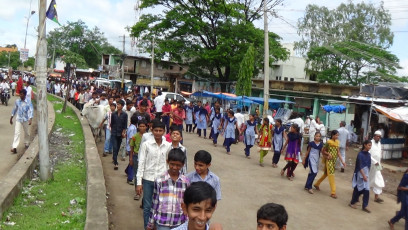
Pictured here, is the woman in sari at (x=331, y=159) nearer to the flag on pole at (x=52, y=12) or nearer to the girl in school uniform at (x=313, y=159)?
the girl in school uniform at (x=313, y=159)

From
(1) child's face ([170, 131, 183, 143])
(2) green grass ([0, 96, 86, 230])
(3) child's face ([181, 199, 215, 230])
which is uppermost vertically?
(1) child's face ([170, 131, 183, 143])

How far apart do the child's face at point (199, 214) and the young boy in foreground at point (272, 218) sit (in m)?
0.37

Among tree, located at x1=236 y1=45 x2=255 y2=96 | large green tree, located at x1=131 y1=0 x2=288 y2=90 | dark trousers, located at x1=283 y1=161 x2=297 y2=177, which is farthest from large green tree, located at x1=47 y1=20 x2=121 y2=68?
dark trousers, located at x1=283 y1=161 x2=297 y2=177

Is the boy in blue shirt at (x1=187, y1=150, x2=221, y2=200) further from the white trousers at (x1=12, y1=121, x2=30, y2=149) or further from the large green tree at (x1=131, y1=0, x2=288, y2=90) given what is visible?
the large green tree at (x1=131, y1=0, x2=288, y2=90)

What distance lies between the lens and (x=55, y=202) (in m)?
6.16

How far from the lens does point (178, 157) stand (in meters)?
3.73

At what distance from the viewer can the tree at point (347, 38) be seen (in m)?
32.8

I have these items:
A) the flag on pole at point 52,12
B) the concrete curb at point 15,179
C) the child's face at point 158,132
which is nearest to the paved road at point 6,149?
the concrete curb at point 15,179

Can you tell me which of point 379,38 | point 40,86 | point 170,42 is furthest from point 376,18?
point 40,86

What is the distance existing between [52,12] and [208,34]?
26238 mm

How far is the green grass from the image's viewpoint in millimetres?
5207

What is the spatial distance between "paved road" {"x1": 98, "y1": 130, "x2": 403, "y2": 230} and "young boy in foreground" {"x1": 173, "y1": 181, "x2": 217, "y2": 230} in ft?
11.9

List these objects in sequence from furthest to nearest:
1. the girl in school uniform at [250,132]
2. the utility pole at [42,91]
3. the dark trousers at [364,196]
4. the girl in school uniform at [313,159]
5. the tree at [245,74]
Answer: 1. the tree at [245,74]
2. the girl in school uniform at [250,132]
3. the girl in school uniform at [313,159]
4. the dark trousers at [364,196]
5. the utility pole at [42,91]

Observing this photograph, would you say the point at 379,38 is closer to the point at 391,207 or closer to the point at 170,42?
the point at 170,42
